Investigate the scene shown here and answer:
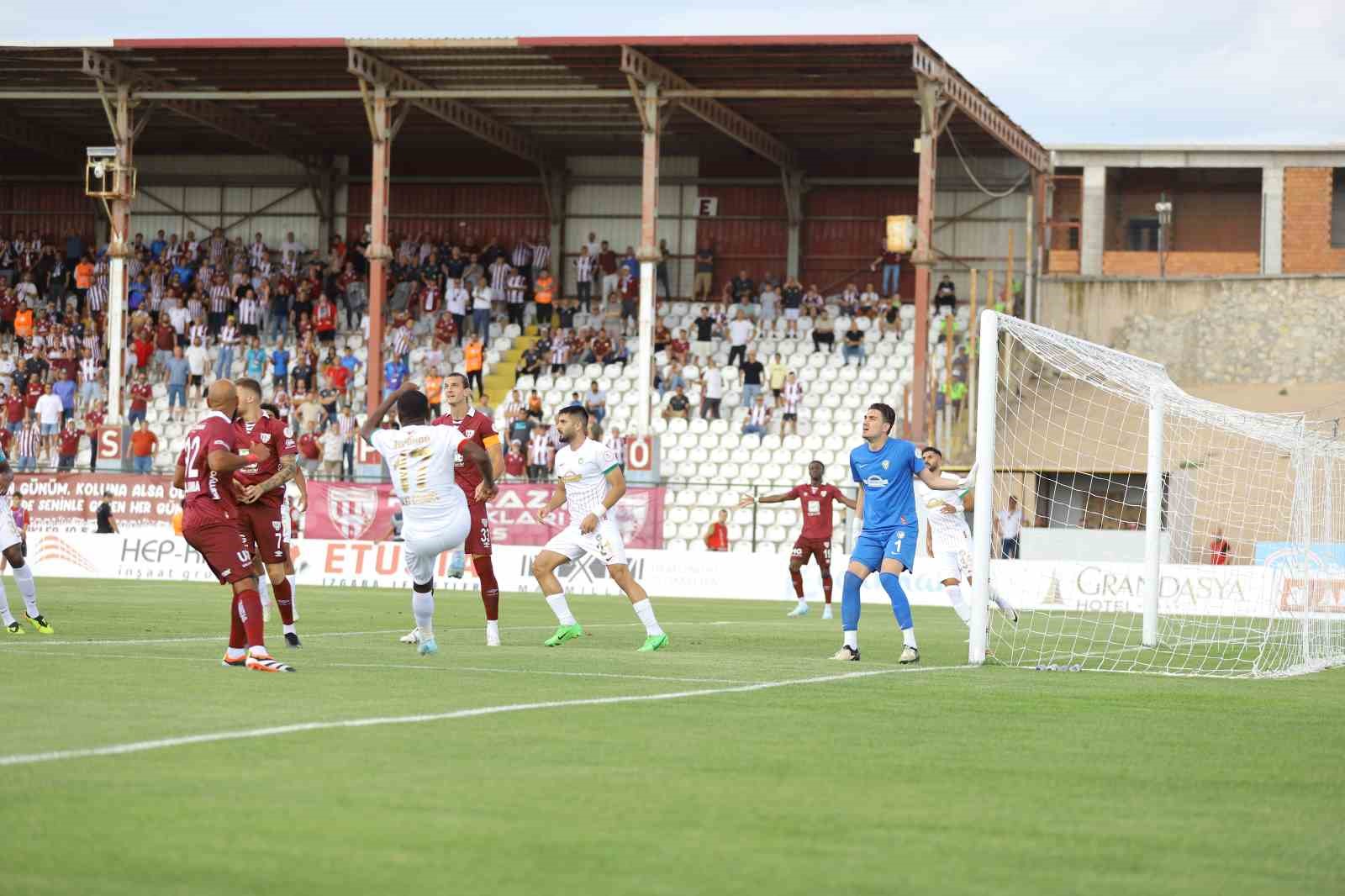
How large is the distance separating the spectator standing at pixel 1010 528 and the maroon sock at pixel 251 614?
17.9 meters

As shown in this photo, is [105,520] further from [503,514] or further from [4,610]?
[4,610]

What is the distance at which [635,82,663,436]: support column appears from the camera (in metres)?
37.7

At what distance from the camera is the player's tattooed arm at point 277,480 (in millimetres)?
14180

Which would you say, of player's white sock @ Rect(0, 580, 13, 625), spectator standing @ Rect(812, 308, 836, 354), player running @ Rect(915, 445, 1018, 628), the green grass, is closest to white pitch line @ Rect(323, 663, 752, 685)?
the green grass

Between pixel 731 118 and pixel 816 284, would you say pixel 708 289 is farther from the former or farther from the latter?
pixel 731 118

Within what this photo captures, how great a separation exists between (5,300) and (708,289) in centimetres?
1881

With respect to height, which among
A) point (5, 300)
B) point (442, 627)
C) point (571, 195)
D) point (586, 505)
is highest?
point (571, 195)

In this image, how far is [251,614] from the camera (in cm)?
1243

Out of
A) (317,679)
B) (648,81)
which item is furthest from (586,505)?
(648,81)

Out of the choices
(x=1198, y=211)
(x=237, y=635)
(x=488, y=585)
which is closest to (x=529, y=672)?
(x=237, y=635)

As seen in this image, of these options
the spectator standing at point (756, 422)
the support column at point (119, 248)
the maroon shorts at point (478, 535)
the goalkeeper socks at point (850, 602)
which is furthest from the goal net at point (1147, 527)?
the support column at point (119, 248)

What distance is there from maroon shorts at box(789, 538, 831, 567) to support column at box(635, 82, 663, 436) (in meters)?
10.9

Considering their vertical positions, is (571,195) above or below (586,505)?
above

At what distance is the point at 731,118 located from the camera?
43.4 meters
